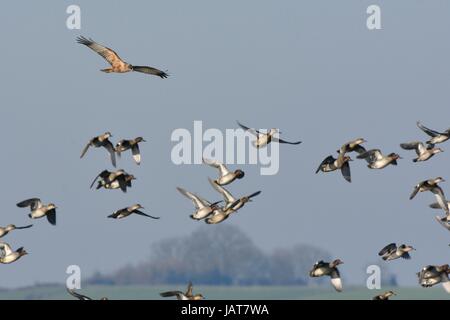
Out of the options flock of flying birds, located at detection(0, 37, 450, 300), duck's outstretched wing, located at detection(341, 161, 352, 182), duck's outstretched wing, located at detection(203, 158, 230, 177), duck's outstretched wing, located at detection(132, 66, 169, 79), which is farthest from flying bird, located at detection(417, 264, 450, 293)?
duck's outstretched wing, located at detection(132, 66, 169, 79)

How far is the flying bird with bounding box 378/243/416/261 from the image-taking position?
210 feet

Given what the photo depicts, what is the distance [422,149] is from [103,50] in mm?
12415

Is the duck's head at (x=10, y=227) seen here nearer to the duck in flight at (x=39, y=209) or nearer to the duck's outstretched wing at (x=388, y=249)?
the duck in flight at (x=39, y=209)

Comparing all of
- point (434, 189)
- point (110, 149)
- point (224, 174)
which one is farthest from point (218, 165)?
point (434, 189)

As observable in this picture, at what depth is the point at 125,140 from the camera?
67.9 meters

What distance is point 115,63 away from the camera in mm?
66000

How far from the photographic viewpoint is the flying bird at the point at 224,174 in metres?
64.0

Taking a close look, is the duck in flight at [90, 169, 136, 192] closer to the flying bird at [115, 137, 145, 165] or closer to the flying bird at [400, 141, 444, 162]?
the flying bird at [115, 137, 145, 165]

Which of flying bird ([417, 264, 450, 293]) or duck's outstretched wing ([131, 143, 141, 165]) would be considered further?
duck's outstretched wing ([131, 143, 141, 165])

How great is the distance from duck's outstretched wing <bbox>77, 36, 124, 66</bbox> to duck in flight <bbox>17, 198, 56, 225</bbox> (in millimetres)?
5705

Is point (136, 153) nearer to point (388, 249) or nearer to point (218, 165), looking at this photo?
point (218, 165)
